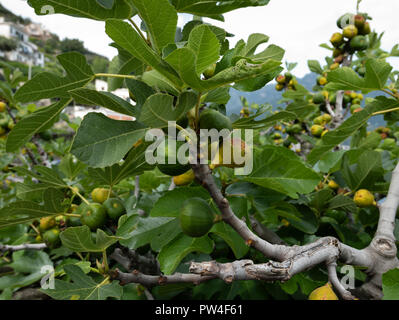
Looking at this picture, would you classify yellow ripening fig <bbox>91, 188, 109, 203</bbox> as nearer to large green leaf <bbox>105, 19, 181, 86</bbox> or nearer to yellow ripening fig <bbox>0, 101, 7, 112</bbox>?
large green leaf <bbox>105, 19, 181, 86</bbox>

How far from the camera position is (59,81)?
0.96 m

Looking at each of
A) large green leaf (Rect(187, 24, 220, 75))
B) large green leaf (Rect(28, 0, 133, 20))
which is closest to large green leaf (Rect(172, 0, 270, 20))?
large green leaf (Rect(28, 0, 133, 20))

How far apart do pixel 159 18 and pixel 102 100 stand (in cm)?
26

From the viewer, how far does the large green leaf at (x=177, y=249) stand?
3.27ft

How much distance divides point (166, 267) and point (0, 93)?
7.53ft

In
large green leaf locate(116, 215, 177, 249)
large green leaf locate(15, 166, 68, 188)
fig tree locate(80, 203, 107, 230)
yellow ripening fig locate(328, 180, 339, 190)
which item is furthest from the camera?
yellow ripening fig locate(328, 180, 339, 190)

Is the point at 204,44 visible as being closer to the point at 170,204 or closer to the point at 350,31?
the point at 170,204

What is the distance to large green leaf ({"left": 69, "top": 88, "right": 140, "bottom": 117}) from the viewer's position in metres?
0.75

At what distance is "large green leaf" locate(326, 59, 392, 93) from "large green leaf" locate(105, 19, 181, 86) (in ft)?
3.34

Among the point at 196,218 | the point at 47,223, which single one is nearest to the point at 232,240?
the point at 196,218

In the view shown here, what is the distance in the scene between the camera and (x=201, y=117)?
2.53ft

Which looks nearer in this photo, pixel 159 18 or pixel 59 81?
pixel 159 18
